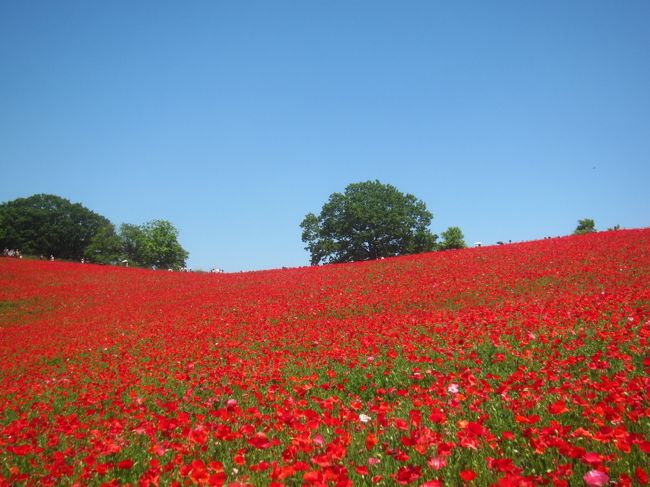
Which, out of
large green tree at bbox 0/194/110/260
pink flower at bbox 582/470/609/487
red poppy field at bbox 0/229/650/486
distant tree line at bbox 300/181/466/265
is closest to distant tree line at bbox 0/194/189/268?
large green tree at bbox 0/194/110/260

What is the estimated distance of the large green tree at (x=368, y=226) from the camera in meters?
50.9

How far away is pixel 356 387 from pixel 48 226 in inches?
3415

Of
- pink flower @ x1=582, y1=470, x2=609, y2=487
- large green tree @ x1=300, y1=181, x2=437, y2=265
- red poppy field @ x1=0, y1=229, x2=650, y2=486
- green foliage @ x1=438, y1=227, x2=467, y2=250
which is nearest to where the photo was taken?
pink flower @ x1=582, y1=470, x2=609, y2=487

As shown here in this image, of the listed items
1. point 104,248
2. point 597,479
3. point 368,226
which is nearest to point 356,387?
point 597,479

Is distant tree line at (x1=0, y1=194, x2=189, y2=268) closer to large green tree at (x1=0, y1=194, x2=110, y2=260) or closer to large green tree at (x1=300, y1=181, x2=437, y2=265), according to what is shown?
large green tree at (x1=0, y1=194, x2=110, y2=260)

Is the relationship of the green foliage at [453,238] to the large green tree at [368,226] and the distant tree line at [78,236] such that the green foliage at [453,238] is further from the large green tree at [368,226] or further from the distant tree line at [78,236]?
the distant tree line at [78,236]

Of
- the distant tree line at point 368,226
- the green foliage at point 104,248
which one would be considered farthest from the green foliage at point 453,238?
the green foliage at point 104,248

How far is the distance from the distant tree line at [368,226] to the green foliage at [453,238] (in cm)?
1646

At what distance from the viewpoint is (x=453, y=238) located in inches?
2758

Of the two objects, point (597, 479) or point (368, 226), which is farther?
point (368, 226)

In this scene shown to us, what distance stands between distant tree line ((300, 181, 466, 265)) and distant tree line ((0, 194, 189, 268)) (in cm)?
3399

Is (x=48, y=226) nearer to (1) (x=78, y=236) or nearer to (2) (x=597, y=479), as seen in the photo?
(1) (x=78, y=236)

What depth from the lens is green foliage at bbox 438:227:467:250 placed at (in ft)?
228

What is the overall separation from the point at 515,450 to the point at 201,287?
24.1 meters
